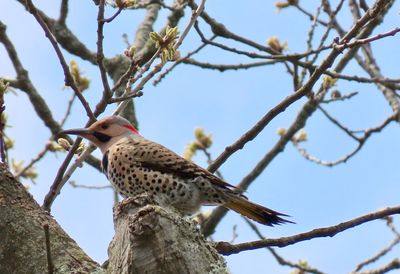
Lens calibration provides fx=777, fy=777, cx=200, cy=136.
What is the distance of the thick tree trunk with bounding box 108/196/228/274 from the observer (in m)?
2.37

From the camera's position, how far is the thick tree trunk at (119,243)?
2375 millimetres

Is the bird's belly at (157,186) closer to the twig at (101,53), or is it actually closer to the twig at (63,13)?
the twig at (101,53)

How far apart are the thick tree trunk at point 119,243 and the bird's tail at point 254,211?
189cm

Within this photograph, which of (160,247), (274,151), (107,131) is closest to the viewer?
(160,247)

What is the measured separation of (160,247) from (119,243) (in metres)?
0.21

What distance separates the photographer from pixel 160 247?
2.38m

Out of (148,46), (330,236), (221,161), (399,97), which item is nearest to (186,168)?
(221,161)

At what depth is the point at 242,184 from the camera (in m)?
5.71

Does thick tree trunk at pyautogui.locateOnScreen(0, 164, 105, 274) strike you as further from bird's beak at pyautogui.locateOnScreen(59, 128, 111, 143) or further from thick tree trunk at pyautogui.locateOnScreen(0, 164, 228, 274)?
bird's beak at pyautogui.locateOnScreen(59, 128, 111, 143)

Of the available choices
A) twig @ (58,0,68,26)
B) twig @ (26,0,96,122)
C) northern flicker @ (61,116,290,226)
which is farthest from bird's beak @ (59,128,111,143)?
twig @ (58,0,68,26)

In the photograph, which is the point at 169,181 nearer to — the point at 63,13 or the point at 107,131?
the point at 107,131

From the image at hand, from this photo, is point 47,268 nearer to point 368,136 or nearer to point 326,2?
point 368,136

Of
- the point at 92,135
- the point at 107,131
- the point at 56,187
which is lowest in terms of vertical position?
the point at 56,187

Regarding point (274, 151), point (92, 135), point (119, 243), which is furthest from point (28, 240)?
point (274, 151)
